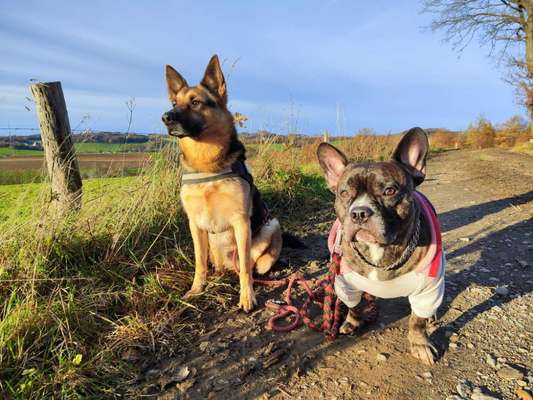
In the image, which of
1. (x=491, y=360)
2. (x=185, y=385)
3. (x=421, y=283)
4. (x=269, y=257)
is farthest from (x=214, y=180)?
(x=491, y=360)

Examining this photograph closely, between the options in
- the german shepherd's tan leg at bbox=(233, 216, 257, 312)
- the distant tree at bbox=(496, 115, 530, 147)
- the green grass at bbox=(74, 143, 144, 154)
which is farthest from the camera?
the distant tree at bbox=(496, 115, 530, 147)

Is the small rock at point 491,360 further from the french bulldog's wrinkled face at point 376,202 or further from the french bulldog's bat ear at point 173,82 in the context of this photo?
the french bulldog's bat ear at point 173,82

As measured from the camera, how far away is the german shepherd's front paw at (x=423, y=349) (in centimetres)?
242

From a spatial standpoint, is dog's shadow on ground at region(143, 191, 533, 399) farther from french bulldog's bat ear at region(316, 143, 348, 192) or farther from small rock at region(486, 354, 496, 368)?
french bulldog's bat ear at region(316, 143, 348, 192)

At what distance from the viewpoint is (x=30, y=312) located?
8.20 ft

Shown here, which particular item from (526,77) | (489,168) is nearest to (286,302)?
(489,168)

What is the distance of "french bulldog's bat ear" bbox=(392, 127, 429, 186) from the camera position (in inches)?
93.7

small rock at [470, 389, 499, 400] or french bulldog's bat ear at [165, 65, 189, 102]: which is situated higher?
french bulldog's bat ear at [165, 65, 189, 102]

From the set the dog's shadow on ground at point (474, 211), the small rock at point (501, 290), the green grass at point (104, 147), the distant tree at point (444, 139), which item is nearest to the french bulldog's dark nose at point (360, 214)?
the small rock at point (501, 290)

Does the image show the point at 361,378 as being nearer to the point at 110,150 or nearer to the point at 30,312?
the point at 30,312

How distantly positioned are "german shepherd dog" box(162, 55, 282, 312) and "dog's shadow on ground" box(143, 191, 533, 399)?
0.40 metres

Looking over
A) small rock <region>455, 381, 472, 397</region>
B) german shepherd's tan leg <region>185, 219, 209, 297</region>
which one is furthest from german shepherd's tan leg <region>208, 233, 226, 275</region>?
small rock <region>455, 381, 472, 397</region>

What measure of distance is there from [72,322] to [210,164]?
173 cm

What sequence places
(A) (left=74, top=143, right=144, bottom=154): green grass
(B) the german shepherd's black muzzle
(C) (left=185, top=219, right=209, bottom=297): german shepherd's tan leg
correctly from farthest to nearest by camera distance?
(A) (left=74, top=143, right=144, bottom=154): green grass
(C) (left=185, top=219, right=209, bottom=297): german shepherd's tan leg
(B) the german shepherd's black muzzle
